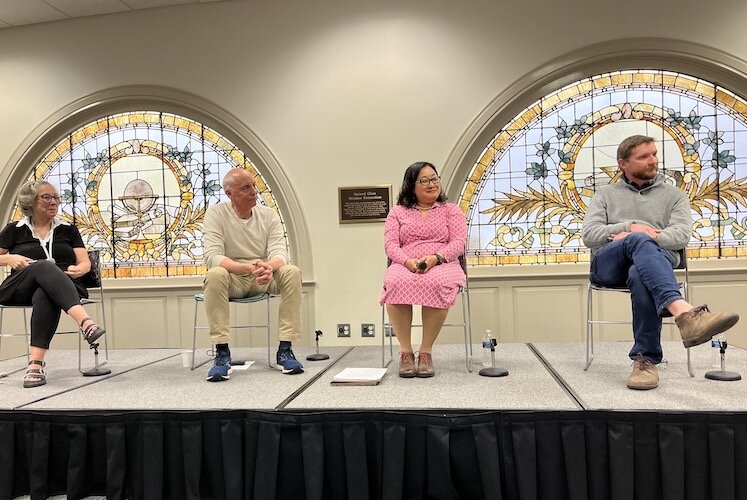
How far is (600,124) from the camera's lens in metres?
3.99

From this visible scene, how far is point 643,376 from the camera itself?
6.98ft

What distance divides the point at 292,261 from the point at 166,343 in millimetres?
1259

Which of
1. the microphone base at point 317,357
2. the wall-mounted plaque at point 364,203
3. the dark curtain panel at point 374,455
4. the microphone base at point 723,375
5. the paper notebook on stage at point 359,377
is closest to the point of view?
the dark curtain panel at point 374,455

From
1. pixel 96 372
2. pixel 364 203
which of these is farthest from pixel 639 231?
pixel 96 372

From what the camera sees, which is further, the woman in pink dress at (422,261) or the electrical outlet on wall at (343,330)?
the electrical outlet on wall at (343,330)

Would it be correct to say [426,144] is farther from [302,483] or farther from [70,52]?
[70,52]

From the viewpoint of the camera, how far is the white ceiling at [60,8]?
4.20 meters

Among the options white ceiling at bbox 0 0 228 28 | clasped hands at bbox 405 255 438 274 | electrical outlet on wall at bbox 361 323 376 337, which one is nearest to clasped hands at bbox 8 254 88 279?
clasped hands at bbox 405 255 438 274

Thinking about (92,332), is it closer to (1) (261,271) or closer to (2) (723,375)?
(1) (261,271)

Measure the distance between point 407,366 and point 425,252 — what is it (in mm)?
578

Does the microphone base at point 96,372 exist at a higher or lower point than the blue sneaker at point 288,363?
lower

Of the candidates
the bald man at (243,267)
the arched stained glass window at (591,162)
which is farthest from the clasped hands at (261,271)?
the arched stained glass window at (591,162)

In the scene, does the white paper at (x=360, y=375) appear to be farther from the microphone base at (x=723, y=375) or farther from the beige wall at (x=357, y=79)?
the beige wall at (x=357, y=79)

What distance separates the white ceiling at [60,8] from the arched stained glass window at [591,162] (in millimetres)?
2777
